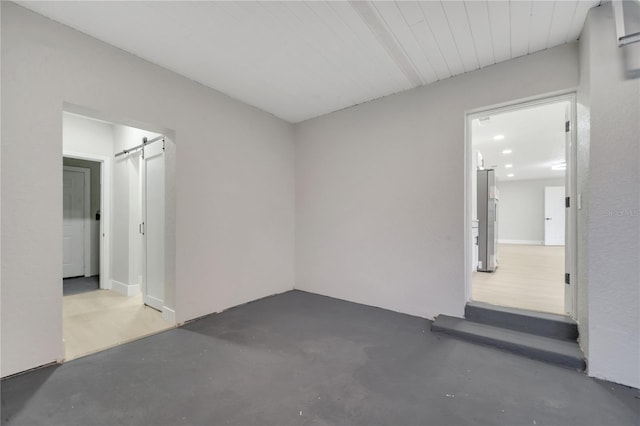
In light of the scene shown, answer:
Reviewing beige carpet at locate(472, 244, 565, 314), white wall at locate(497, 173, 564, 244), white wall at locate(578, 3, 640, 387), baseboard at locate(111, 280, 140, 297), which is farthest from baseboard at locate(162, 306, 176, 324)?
white wall at locate(497, 173, 564, 244)

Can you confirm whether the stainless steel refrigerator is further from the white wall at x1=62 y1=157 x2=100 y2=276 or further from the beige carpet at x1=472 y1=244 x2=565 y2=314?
the white wall at x1=62 y1=157 x2=100 y2=276

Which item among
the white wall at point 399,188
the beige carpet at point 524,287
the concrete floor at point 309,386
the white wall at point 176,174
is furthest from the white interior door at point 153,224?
the beige carpet at point 524,287

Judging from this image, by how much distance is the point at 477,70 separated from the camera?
280cm

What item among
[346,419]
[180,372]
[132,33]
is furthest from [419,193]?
[132,33]

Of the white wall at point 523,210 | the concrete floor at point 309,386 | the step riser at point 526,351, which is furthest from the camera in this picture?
the white wall at point 523,210

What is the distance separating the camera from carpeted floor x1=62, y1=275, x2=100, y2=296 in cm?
423

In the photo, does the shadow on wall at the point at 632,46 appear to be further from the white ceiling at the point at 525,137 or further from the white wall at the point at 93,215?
the white wall at the point at 93,215

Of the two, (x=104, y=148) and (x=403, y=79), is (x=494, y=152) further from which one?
(x=104, y=148)

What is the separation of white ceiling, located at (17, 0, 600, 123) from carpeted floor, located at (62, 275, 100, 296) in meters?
3.84

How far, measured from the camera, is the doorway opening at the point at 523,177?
104 inches

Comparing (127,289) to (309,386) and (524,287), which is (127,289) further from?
(524,287)

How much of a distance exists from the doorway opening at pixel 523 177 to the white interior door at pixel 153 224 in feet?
12.0

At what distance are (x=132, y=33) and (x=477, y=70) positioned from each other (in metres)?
3.26

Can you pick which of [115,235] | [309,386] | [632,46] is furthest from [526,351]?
[115,235]
